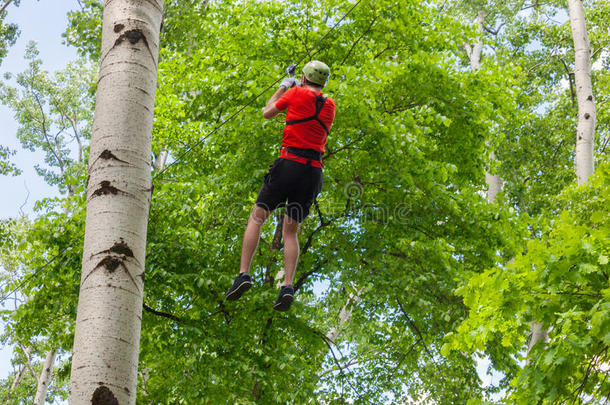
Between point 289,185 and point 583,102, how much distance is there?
9.83 meters

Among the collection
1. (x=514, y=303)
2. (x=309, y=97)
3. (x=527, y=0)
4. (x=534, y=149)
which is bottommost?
(x=514, y=303)

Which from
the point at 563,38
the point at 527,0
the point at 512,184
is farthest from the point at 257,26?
the point at 527,0

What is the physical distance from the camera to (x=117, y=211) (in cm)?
256

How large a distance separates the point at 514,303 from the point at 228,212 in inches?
241

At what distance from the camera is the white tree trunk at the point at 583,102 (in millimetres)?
11516

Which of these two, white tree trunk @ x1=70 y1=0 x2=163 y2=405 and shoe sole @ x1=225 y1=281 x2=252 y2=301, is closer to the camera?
white tree trunk @ x1=70 y1=0 x2=163 y2=405

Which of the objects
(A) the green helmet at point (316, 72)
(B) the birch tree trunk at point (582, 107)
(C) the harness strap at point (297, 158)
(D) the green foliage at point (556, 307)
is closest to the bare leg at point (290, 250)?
(C) the harness strap at point (297, 158)

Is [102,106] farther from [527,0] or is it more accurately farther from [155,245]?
[527,0]

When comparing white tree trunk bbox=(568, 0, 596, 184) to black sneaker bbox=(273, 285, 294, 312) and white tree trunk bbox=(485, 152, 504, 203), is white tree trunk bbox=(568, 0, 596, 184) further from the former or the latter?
black sneaker bbox=(273, 285, 294, 312)

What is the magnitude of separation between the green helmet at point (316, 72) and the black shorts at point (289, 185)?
0.72m

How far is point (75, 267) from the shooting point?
8.24 metres

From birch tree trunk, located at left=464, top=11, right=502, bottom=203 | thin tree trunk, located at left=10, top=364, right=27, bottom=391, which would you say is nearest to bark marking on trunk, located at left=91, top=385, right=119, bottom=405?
birch tree trunk, located at left=464, top=11, right=502, bottom=203

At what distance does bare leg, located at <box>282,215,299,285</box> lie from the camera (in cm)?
488

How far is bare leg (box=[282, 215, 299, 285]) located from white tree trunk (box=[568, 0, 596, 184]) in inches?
331
